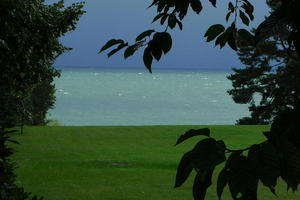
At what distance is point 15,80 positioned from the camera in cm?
1348

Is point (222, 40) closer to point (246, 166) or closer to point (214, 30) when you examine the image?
point (214, 30)

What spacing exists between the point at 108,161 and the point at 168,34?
15.3m

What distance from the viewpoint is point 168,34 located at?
1.64 meters

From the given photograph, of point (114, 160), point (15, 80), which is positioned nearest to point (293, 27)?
point (15, 80)

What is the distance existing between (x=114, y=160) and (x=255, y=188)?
16.3m

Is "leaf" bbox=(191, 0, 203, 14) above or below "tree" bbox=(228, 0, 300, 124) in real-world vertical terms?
below

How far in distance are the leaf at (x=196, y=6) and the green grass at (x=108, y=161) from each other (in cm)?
1000

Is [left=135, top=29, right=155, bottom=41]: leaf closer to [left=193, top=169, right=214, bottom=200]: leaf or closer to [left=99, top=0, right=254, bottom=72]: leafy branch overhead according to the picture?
[left=99, top=0, right=254, bottom=72]: leafy branch overhead

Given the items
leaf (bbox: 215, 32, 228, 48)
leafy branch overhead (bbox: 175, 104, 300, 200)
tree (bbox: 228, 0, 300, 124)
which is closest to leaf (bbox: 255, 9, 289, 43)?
leafy branch overhead (bbox: 175, 104, 300, 200)

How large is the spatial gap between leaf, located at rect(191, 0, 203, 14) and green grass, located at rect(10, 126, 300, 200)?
1000 centimetres

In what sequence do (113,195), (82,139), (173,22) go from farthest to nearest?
(82,139) → (113,195) → (173,22)

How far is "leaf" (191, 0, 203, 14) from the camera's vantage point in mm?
1685

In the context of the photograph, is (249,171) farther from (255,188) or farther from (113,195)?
(113,195)

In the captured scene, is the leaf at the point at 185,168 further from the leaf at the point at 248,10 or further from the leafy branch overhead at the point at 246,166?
the leaf at the point at 248,10
